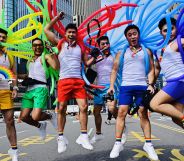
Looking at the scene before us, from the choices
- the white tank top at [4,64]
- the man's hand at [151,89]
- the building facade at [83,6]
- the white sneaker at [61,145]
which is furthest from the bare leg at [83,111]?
the building facade at [83,6]

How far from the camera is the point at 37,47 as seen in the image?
6.86m

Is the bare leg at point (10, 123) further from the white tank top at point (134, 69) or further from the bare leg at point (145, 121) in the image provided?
the bare leg at point (145, 121)

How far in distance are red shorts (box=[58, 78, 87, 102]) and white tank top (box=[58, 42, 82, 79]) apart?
3.4 inches

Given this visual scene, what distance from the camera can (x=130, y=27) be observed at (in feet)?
20.2

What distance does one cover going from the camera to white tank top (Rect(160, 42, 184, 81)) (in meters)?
5.38

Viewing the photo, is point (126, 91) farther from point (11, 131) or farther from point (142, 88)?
point (11, 131)

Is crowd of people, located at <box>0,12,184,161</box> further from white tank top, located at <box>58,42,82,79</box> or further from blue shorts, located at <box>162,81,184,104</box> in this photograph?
blue shorts, located at <box>162,81,184,104</box>

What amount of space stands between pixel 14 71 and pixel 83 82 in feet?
4.24

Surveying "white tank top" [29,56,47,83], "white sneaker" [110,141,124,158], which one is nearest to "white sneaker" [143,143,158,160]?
"white sneaker" [110,141,124,158]

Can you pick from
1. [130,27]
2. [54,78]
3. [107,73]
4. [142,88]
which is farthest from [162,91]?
[54,78]

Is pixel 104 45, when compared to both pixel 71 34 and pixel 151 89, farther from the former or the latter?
pixel 151 89

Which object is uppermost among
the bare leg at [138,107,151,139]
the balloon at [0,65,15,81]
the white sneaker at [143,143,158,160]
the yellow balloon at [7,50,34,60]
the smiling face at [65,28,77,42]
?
the smiling face at [65,28,77,42]

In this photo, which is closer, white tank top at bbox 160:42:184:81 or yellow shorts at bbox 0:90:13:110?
white tank top at bbox 160:42:184:81

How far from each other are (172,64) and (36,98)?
265cm
